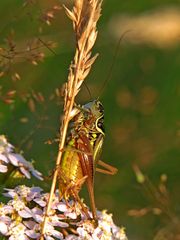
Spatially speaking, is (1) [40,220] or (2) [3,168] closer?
(1) [40,220]

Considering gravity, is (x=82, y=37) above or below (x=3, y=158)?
above

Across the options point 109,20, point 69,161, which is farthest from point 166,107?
point 69,161

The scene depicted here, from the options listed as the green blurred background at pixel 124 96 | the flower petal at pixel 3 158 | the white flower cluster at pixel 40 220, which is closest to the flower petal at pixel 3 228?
the white flower cluster at pixel 40 220

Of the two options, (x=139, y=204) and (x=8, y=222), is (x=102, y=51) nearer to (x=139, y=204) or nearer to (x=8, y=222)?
(x=139, y=204)

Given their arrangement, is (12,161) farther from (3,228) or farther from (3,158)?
(3,228)

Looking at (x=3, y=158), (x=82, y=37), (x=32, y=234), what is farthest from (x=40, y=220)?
(x=82, y=37)

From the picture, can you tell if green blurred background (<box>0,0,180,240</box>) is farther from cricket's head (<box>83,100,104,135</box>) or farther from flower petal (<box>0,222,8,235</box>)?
flower petal (<box>0,222,8,235</box>)

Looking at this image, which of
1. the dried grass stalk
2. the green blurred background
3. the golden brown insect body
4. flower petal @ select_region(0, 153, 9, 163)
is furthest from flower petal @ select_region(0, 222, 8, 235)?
the green blurred background
